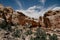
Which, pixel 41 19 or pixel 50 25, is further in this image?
pixel 41 19

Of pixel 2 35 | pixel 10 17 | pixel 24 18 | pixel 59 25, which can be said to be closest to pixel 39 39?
pixel 2 35

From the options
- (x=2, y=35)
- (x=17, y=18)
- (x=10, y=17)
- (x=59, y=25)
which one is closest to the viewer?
(x=2, y=35)

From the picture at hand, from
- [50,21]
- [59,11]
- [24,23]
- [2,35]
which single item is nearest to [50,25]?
[50,21]

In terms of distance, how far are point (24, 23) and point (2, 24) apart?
1400 cm

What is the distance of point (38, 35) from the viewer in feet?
77.7

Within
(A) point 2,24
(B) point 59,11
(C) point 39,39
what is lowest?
(C) point 39,39

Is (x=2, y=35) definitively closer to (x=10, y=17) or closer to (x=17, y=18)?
(x=10, y=17)

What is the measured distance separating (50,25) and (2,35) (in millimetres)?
18189

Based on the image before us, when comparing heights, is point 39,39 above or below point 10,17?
below

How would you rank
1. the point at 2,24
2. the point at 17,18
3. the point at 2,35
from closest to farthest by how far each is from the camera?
the point at 2,35
the point at 2,24
the point at 17,18

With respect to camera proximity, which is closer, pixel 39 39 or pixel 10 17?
pixel 39 39

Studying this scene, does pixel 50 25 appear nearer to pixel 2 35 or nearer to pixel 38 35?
pixel 38 35

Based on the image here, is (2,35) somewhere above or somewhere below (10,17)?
below

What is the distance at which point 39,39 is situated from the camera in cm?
2188
